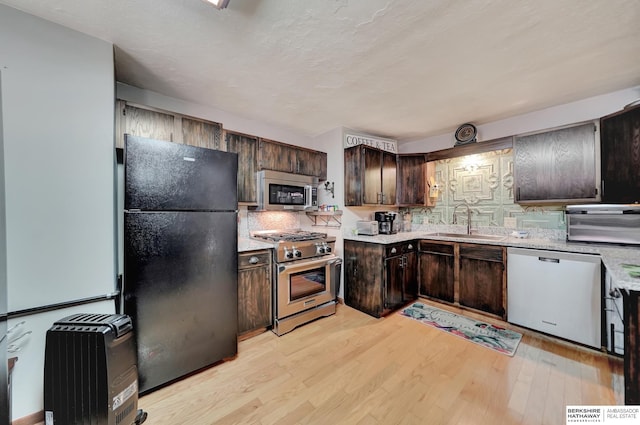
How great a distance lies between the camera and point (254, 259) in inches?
91.8

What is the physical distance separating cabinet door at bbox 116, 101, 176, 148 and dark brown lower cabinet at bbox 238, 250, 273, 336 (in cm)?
137

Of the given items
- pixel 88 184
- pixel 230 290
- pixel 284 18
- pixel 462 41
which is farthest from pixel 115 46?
pixel 462 41

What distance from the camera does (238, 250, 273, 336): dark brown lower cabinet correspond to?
227 cm

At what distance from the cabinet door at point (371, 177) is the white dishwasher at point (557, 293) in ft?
5.49

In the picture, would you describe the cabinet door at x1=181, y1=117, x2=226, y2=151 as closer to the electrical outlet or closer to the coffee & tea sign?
the coffee & tea sign

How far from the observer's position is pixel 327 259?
288cm

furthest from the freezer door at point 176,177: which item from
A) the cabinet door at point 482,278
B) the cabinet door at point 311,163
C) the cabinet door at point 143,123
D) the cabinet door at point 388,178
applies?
the cabinet door at point 482,278

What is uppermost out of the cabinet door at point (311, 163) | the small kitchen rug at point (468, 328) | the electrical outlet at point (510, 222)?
the cabinet door at point (311, 163)

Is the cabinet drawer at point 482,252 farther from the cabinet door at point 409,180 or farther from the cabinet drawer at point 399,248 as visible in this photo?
the cabinet door at point 409,180

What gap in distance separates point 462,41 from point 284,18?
50.1 inches

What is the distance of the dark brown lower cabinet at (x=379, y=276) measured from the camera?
2.77m

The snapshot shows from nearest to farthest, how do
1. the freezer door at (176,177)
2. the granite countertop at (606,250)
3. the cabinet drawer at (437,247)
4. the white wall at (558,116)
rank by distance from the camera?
the granite countertop at (606,250)
the freezer door at (176,177)
the white wall at (558,116)
the cabinet drawer at (437,247)

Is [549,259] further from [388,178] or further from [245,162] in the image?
[245,162]

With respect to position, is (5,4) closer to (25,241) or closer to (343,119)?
(25,241)
